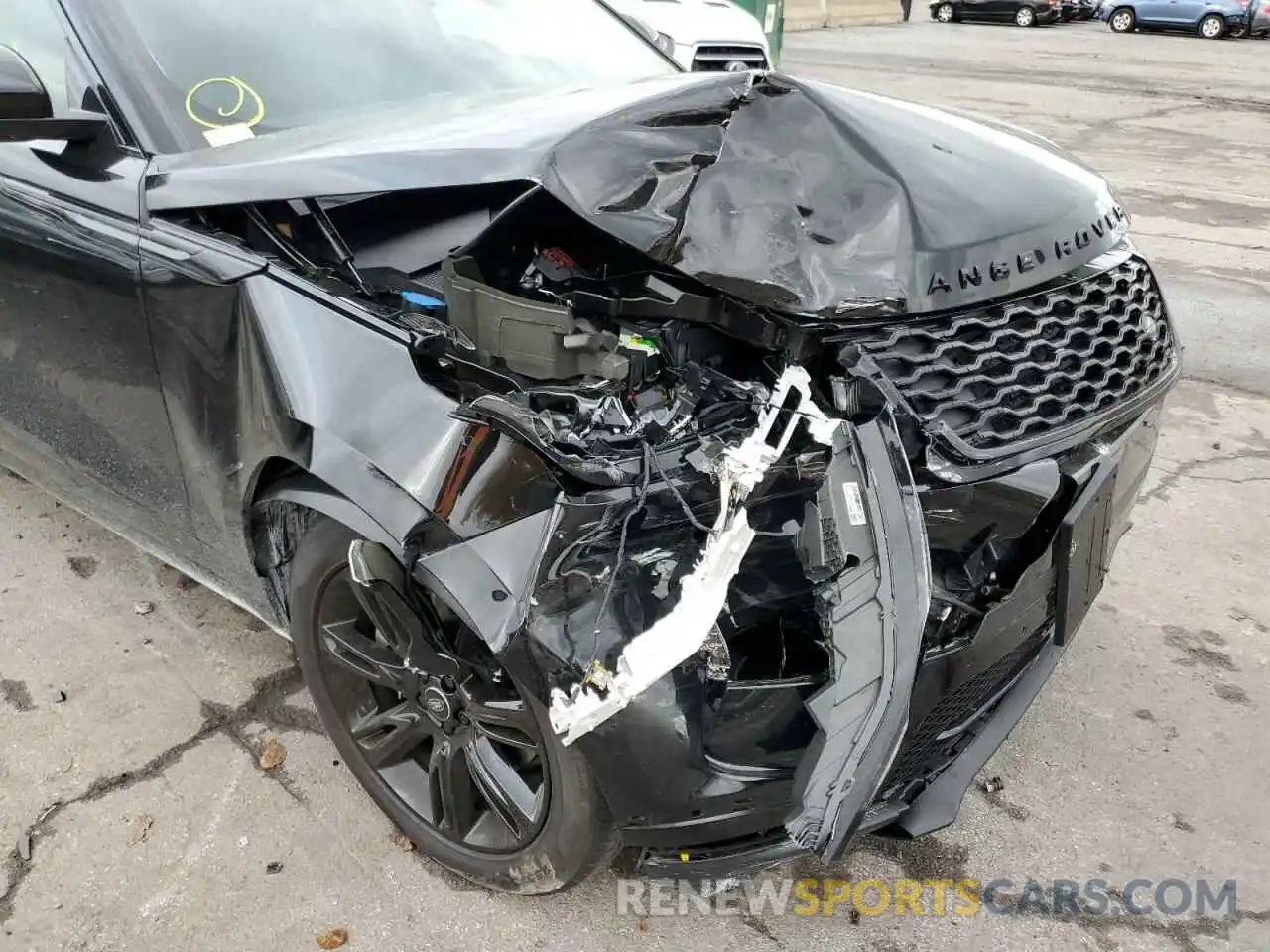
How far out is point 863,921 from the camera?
211cm

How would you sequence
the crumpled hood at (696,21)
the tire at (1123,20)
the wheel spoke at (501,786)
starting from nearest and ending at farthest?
the wheel spoke at (501,786) → the crumpled hood at (696,21) → the tire at (1123,20)

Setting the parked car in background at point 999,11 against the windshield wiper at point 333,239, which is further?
the parked car in background at point 999,11

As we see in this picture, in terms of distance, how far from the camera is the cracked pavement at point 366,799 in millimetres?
2096

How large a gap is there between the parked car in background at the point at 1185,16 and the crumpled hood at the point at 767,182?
89.5 ft

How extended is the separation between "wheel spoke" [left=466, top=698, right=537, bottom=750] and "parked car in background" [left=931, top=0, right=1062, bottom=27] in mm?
31360

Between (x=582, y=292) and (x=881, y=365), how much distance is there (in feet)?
1.97

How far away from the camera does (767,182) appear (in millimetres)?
1890

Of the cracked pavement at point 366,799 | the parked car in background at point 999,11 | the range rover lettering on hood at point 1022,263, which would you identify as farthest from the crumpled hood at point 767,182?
the parked car in background at point 999,11

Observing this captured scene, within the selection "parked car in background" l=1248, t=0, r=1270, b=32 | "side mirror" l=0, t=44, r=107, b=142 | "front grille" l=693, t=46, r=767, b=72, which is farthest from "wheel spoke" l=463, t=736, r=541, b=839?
"parked car in background" l=1248, t=0, r=1270, b=32

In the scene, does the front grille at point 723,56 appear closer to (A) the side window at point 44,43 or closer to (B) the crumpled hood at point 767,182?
(A) the side window at point 44,43

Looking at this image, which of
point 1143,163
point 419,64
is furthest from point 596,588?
point 1143,163

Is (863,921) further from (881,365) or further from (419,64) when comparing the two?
(419,64)

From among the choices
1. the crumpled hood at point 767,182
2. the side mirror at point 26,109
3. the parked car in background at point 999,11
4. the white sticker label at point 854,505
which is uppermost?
the side mirror at point 26,109

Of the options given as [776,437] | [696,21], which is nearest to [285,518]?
[776,437]
